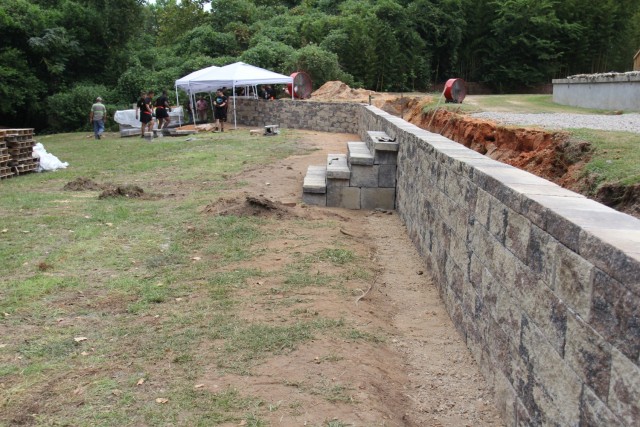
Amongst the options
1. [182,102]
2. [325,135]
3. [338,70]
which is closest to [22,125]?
[182,102]

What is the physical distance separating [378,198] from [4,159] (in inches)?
313

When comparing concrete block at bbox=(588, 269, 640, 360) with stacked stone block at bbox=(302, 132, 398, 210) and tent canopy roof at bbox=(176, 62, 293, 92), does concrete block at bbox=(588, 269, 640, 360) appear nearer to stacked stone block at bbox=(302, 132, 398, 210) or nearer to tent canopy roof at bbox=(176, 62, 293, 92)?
stacked stone block at bbox=(302, 132, 398, 210)

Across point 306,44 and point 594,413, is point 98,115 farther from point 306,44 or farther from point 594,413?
point 594,413

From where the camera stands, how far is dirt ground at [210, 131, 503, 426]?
365 centimetres

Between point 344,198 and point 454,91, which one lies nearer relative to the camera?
point 344,198

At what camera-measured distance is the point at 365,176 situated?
9.59 meters

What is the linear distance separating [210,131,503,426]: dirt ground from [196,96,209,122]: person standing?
71.1 feet

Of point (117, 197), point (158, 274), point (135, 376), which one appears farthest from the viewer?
point (117, 197)

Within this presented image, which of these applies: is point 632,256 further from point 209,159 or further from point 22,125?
point 22,125

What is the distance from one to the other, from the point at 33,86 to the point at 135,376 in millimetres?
30090

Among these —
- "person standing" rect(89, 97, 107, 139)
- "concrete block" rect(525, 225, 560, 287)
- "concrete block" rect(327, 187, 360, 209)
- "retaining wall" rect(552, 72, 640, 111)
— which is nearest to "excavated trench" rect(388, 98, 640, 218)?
"concrete block" rect(327, 187, 360, 209)

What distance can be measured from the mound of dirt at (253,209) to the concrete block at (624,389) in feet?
20.9

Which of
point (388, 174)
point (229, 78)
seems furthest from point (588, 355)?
point (229, 78)

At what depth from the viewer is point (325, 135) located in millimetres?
21141
